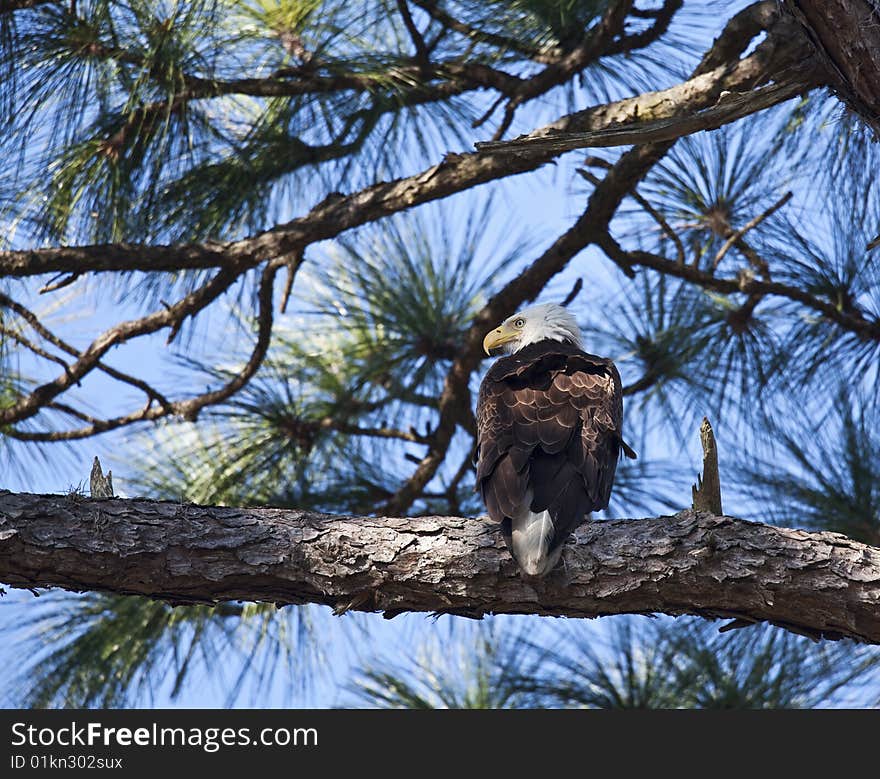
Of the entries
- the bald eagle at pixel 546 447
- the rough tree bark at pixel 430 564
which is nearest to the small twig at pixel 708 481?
the rough tree bark at pixel 430 564

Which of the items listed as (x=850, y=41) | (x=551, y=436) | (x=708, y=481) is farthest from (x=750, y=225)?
(x=708, y=481)

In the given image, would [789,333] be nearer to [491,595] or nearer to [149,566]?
[491,595]

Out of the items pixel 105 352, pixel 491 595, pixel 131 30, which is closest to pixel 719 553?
pixel 491 595

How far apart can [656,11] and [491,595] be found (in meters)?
2.68

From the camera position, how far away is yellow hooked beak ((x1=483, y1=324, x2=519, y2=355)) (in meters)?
4.31

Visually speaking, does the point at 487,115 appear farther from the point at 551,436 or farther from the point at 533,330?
the point at 551,436

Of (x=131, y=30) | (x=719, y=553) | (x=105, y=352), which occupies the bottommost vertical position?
(x=719, y=553)

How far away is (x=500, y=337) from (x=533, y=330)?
0.13m

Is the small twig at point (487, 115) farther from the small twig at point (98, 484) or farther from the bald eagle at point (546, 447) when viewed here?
the small twig at point (98, 484)

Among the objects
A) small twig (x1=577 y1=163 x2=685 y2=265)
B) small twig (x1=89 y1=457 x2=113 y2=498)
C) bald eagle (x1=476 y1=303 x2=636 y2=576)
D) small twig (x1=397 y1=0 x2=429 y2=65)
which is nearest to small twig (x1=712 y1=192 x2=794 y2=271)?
small twig (x1=577 y1=163 x2=685 y2=265)

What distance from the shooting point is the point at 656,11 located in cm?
457

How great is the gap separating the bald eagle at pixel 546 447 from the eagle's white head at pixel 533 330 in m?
0.63

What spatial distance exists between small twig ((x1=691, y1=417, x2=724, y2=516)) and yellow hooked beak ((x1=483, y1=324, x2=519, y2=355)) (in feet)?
4.94

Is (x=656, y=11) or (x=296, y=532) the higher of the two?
(x=656, y=11)
